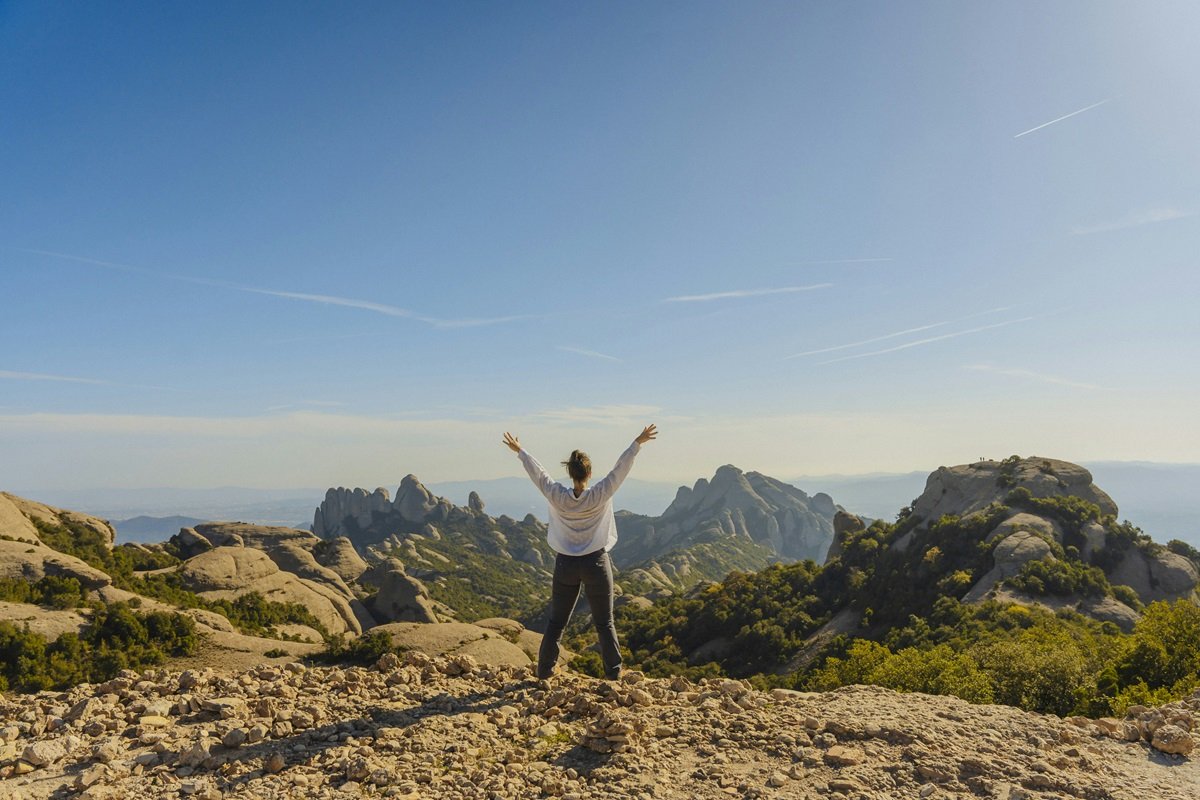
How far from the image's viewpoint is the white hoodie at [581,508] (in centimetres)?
755

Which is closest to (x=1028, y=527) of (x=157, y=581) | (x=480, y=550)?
(x=157, y=581)

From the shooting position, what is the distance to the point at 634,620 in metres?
58.2

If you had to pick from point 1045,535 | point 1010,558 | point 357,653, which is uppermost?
point 357,653

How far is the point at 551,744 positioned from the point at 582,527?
2539 mm

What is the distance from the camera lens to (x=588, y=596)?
7.76 metres

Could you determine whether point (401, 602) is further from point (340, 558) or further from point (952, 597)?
point (952, 597)

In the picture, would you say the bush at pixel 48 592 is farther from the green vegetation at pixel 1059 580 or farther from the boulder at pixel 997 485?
the boulder at pixel 997 485

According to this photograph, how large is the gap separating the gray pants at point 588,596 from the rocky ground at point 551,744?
1.68ft

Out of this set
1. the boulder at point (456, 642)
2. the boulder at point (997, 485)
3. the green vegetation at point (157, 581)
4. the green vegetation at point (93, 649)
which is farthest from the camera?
the boulder at point (997, 485)

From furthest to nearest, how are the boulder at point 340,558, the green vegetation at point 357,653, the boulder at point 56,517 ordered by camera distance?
the boulder at point 340,558
the boulder at point 56,517
the green vegetation at point 357,653

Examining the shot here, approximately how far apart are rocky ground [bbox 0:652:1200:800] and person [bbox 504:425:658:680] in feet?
4.22

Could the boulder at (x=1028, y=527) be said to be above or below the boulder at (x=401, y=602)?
above

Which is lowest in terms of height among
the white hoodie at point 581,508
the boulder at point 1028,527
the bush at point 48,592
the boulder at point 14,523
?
the boulder at point 1028,527

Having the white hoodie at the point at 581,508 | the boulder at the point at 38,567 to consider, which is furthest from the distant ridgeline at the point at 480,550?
the white hoodie at the point at 581,508
